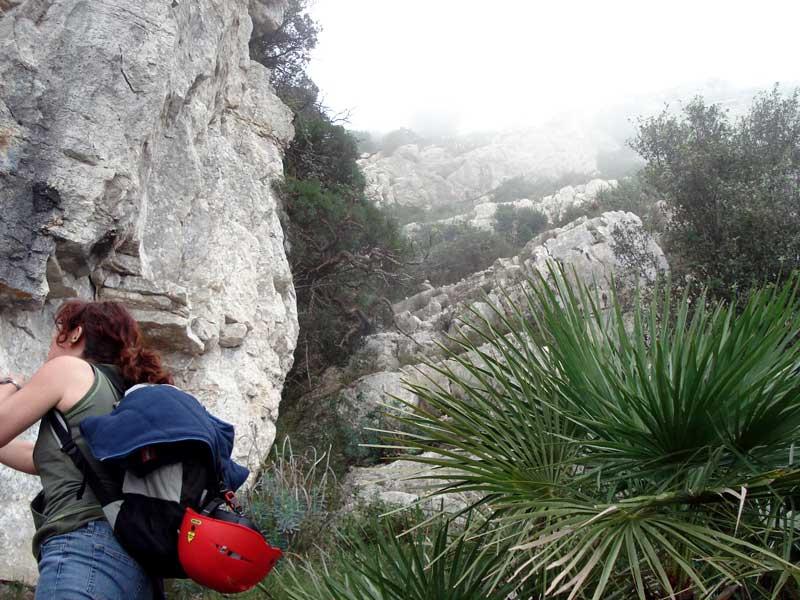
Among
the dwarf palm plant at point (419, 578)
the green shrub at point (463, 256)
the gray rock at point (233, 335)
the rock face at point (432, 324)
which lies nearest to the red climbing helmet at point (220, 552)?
the dwarf palm plant at point (419, 578)

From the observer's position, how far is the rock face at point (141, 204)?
4.56 meters

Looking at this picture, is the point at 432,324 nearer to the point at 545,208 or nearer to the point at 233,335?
the point at 233,335

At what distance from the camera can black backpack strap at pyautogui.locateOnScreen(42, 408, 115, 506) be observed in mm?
1974

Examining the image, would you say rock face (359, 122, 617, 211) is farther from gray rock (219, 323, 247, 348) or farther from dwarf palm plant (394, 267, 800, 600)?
dwarf palm plant (394, 267, 800, 600)

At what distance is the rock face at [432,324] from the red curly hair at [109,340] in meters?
3.40

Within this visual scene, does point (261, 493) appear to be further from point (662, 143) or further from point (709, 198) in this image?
point (662, 143)

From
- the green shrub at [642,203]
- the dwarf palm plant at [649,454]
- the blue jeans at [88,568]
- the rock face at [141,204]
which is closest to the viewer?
the blue jeans at [88,568]

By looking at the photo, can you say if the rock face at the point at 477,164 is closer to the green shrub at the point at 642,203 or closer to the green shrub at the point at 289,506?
the green shrub at the point at 642,203

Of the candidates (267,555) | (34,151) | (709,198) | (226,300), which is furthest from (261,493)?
(709,198)

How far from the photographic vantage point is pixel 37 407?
6.58 ft

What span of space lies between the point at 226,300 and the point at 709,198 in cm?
666

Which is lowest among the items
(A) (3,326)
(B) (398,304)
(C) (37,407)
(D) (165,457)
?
(B) (398,304)

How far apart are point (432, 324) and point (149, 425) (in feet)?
36.2

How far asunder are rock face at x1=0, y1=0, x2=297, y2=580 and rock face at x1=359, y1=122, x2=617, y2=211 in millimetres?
28132
